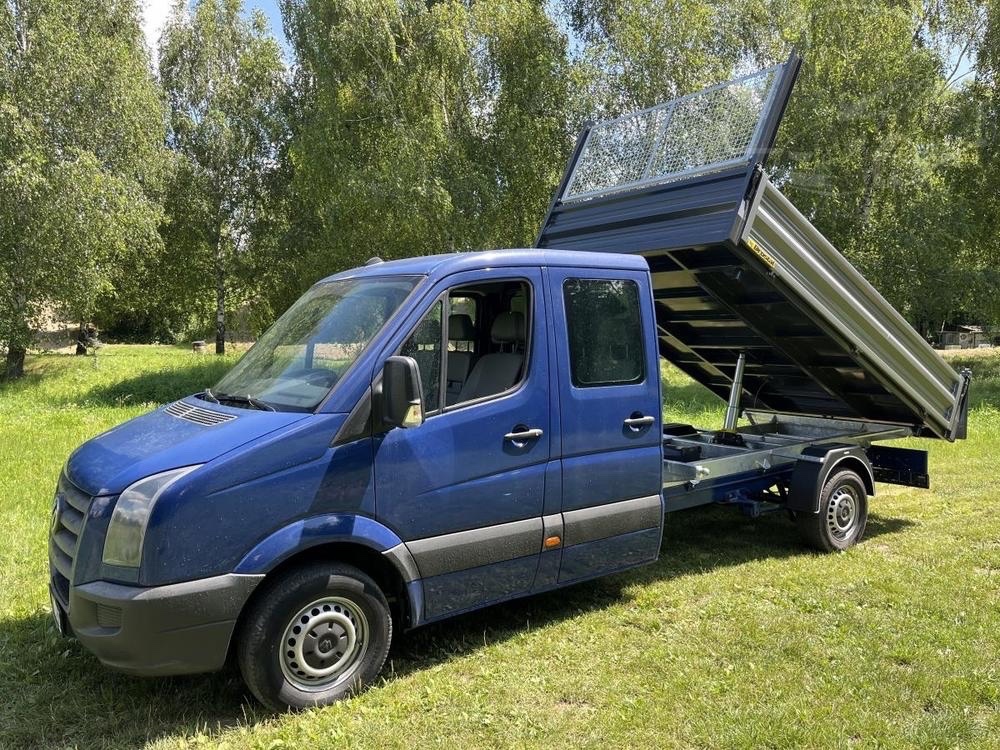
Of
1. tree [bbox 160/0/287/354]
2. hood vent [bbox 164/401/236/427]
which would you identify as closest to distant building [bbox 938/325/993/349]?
tree [bbox 160/0/287/354]

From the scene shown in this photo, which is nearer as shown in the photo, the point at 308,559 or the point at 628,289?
the point at 308,559

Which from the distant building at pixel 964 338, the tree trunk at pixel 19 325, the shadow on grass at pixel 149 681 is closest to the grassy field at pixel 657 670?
the shadow on grass at pixel 149 681

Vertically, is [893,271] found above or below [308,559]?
above

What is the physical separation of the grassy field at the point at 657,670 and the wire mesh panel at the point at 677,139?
10.3 feet

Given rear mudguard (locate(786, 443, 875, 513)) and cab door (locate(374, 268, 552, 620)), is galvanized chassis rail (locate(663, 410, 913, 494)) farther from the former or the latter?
cab door (locate(374, 268, 552, 620))

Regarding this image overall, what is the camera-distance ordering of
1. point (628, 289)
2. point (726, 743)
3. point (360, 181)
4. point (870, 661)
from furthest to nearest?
Answer: point (360, 181) → point (628, 289) → point (870, 661) → point (726, 743)

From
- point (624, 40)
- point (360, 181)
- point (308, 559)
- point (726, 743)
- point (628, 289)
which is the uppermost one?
point (624, 40)

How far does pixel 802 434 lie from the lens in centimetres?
795

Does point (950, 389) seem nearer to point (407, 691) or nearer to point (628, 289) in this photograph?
point (628, 289)

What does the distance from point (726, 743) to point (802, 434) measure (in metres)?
4.85

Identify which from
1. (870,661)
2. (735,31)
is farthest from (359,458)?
(735,31)

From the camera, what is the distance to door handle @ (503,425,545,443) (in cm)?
454

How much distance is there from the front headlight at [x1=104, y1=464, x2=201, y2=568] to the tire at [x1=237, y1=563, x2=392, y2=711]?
25.1 inches

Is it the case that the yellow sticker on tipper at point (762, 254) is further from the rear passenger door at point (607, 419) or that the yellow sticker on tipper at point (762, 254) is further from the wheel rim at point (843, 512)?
the wheel rim at point (843, 512)
